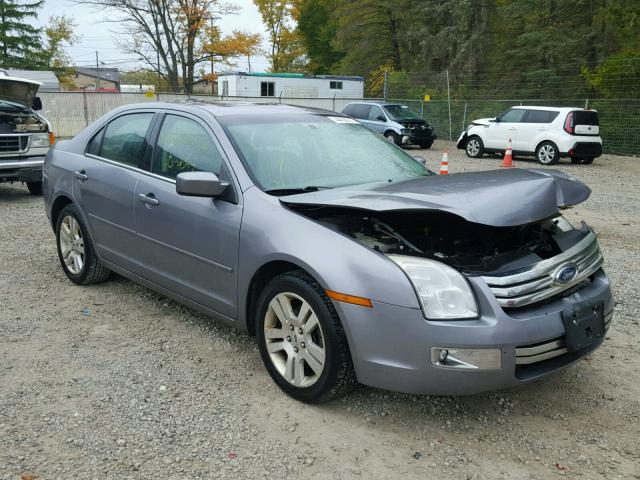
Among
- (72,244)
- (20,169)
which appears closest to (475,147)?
(20,169)

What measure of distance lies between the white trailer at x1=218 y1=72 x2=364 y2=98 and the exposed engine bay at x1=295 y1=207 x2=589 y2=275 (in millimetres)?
30606

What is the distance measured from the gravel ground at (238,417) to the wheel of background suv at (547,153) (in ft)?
42.7

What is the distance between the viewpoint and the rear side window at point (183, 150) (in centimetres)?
388

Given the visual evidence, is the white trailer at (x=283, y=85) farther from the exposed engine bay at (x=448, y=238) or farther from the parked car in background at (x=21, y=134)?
the exposed engine bay at (x=448, y=238)

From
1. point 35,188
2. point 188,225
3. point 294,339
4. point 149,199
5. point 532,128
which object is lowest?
point 35,188

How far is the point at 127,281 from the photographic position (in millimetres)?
5422

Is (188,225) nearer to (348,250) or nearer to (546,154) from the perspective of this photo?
(348,250)

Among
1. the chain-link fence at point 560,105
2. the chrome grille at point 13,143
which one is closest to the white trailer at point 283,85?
the chain-link fence at point 560,105

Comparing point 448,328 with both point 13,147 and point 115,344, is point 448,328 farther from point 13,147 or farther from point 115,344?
point 13,147

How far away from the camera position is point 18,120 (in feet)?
31.6

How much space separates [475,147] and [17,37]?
3953cm

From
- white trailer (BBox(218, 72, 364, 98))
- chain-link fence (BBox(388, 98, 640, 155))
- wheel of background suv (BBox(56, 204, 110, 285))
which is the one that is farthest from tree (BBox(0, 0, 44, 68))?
wheel of background suv (BBox(56, 204, 110, 285))

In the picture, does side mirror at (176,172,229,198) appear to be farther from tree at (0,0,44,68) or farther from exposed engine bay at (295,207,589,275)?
tree at (0,0,44,68)

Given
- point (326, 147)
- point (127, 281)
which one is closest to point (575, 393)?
point (326, 147)
